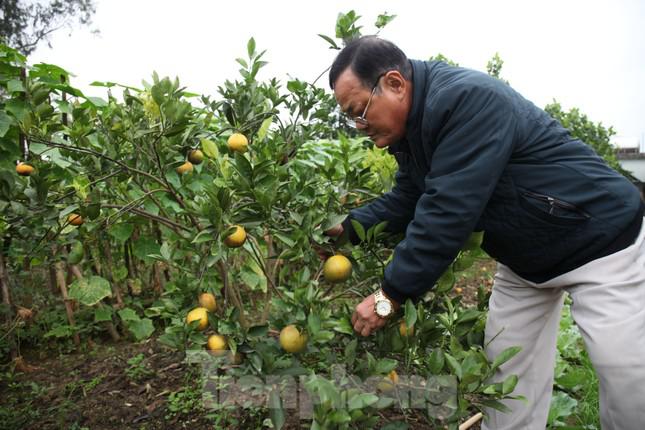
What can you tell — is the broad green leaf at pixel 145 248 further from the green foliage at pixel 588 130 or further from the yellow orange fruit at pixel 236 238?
the green foliage at pixel 588 130

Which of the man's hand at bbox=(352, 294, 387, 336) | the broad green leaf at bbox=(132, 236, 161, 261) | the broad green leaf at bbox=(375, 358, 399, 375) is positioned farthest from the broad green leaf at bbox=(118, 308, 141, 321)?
the broad green leaf at bbox=(375, 358, 399, 375)

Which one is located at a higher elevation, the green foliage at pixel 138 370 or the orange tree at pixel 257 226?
the orange tree at pixel 257 226

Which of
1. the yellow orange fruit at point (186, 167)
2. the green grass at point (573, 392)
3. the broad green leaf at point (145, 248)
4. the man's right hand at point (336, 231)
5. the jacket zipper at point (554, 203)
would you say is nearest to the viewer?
the jacket zipper at point (554, 203)

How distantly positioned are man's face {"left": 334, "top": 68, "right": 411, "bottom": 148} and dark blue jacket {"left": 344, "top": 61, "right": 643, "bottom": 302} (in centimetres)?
5

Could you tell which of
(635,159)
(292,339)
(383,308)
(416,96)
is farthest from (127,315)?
(635,159)

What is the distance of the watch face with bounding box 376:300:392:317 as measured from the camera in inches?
56.6

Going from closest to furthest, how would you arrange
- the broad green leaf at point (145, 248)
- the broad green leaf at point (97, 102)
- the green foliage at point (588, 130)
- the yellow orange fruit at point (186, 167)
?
the yellow orange fruit at point (186, 167) → the broad green leaf at point (97, 102) → the broad green leaf at point (145, 248) → the green foliage at point (588, 130)

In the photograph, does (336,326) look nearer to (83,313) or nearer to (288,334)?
(288,334)

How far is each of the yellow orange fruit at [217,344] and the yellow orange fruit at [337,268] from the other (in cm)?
39

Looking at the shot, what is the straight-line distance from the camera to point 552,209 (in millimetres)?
1510

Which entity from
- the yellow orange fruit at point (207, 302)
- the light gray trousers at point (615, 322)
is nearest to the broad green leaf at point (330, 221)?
the yellow orange fruit at point (207, 302)

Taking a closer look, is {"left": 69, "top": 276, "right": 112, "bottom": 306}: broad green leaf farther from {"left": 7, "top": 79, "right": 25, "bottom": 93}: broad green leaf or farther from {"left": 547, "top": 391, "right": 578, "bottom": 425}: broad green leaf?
{"left": 547, "top": 391, "right": 578, "bottom": 425}: broad green leaf

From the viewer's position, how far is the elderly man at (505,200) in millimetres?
1378

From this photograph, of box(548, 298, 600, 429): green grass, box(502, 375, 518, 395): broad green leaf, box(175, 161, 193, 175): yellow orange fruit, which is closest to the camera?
box(502, 375, 518, 395): broad green leaf
